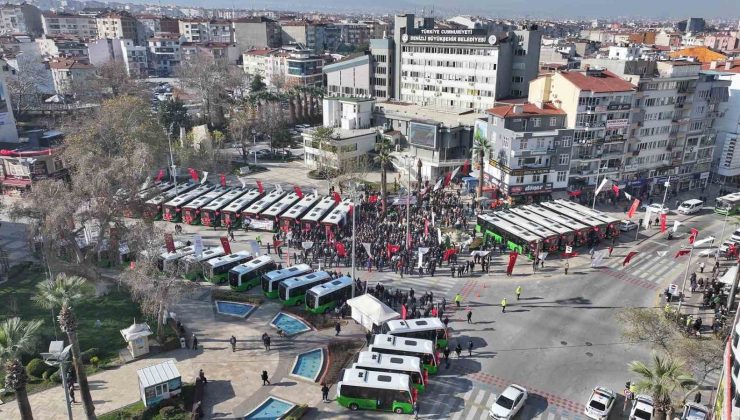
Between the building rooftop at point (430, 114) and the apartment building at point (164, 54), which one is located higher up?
the apartment building at point (164, 54)

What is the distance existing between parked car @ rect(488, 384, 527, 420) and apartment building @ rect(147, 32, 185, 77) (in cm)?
18101

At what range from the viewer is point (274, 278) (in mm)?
43312

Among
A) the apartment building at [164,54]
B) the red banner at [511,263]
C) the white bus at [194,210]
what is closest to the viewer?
the red banner at [511,263]

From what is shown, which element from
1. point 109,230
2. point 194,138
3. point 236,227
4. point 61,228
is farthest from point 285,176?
point 61,228

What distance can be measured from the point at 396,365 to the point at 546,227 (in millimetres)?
28841

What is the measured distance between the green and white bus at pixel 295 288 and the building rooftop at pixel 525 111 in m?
34.5

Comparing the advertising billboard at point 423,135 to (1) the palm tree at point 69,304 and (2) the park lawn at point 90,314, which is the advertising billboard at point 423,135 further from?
(1) the palm tree at point 69,304

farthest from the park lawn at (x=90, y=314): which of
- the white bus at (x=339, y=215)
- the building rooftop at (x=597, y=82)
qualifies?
the building rooftop at (x=597, y=82)

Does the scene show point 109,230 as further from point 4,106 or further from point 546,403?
point 4,106

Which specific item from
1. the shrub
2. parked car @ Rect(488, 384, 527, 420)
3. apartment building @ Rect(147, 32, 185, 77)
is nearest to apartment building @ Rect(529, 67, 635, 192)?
parked car @ Rect(488, 384, 527, 420)

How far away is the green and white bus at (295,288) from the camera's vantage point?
42.2 meters

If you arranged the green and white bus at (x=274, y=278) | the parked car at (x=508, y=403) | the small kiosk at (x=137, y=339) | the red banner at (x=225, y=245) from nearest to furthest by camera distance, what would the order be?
the parked car at (x=508, y=403) → the small kiosk at (x=137, y=339) → the green and white bus at (x=274, y=278) → the red banner at (x=225, y=245)

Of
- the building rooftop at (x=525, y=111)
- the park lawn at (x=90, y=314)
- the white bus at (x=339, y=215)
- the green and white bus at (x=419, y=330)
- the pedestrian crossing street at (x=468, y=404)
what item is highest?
the building rooftop at (x=525, y=111)

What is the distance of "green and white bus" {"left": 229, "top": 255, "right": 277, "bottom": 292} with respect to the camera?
146ft
